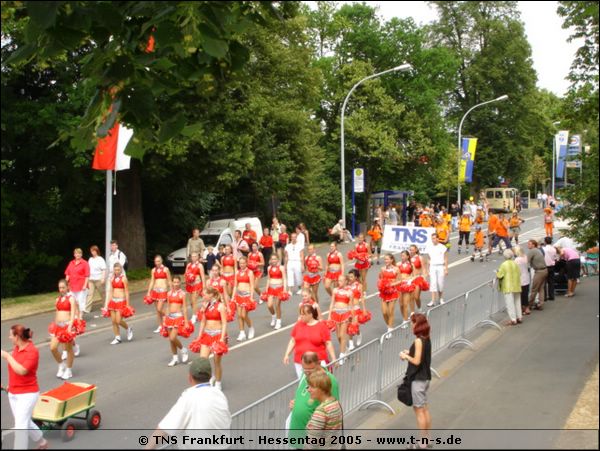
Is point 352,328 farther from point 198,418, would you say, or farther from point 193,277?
point 198,418

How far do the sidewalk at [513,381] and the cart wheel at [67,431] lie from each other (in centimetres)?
338

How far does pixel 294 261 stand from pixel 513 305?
6.39 metres

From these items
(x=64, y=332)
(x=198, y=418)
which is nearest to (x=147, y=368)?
(x=64, y=332)

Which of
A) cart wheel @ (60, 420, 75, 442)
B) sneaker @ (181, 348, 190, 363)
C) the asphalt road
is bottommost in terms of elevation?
the asphalt road

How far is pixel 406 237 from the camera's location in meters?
19.3

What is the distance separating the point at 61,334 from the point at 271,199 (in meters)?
20.2

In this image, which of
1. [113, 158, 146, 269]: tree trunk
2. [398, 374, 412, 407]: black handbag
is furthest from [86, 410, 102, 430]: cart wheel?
[113, 158, 146, 269]: tree trunk

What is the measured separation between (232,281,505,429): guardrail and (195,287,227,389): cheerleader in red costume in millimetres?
2126

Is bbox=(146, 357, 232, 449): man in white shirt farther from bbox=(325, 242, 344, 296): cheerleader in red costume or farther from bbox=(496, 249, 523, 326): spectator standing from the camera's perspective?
bbox=(325, 242, 344, 296): cheerleader in red costume

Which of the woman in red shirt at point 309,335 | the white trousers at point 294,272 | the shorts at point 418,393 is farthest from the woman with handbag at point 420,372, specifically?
the white trousers at point 294,272

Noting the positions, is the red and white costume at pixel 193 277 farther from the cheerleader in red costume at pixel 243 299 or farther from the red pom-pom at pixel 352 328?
the red pom-pom at pixel 352 328

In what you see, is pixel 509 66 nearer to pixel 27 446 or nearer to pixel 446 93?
pixel 446 93

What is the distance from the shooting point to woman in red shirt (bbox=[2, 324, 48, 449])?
8.44 m

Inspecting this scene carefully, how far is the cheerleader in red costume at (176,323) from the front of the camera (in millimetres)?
12992
